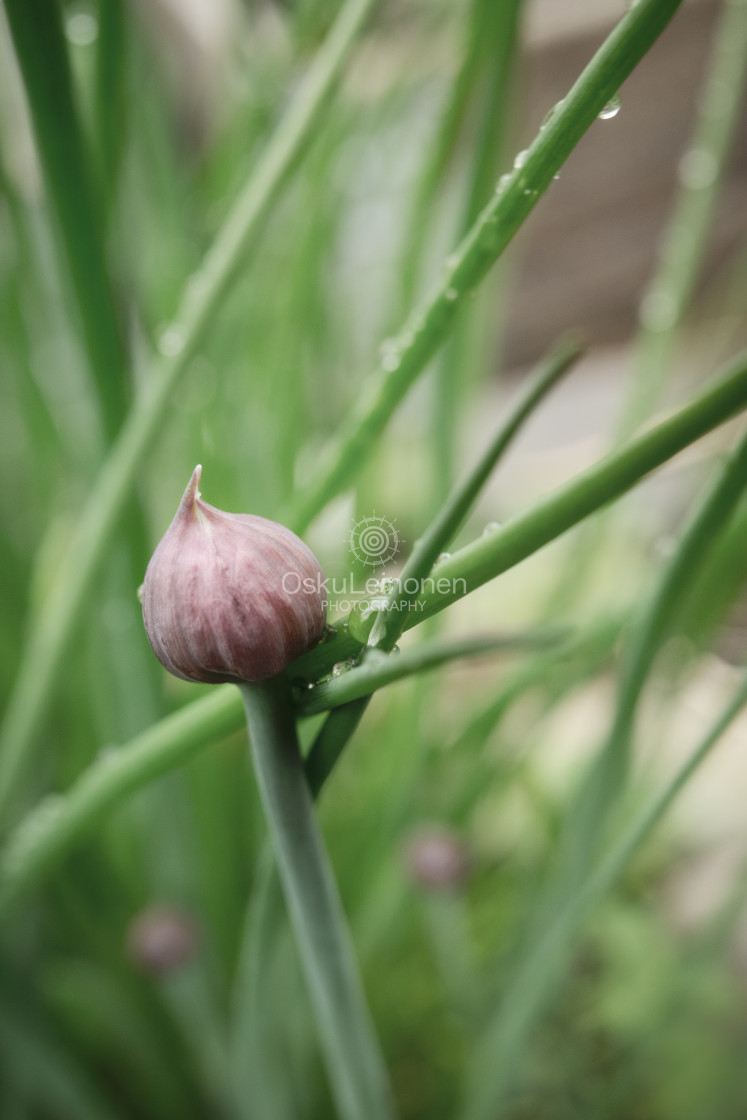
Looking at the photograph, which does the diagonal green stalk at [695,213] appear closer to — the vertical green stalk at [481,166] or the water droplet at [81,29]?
the vertical green stalk at [481,166]

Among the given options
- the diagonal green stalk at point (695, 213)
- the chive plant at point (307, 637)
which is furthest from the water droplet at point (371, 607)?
the diagonal green stalk at point (695, 213)

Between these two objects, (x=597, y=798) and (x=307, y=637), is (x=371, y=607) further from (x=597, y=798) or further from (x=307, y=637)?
(x=597, y=798)

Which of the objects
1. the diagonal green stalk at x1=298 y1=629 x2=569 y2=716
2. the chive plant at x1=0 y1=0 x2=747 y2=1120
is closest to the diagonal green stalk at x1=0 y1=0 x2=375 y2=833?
the chive plant at x1=0 y1=0 x2=747 y2=1120

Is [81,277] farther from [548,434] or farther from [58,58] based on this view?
[548,434]

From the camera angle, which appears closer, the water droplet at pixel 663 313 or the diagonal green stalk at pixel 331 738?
the diagonal green stalk at pixel 331 738

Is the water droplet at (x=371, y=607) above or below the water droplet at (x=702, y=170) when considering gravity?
below

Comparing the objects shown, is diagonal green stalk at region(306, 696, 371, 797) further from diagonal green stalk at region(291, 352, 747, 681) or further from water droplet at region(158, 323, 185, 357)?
water droplet at region(158, 323, 185, 357)

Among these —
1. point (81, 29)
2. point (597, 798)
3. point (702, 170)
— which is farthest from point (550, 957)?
point (81, 29)
